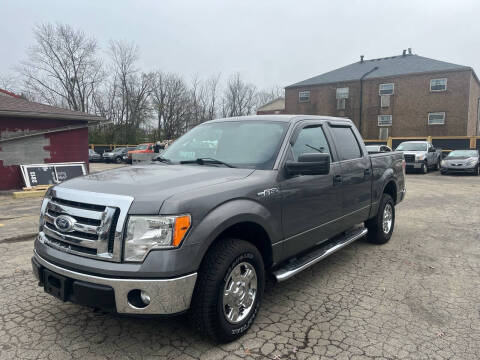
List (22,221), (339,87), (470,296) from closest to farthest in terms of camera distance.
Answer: (470,296) < (22,221) < (339,87)

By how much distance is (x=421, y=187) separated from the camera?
1293 centimetres

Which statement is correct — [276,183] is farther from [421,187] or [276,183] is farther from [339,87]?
[339,87]

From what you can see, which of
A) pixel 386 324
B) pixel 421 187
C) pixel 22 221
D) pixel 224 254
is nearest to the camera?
pixel 224 254

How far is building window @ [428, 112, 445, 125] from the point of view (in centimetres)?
3057

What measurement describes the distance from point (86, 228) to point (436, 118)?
34.6 metres

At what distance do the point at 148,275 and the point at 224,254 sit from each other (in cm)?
60

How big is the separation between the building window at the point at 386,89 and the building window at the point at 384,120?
87.1 inches

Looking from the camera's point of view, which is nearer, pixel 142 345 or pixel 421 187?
pixel 142 345

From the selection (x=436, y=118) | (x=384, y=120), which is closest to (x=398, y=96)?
(x=384, y=120)

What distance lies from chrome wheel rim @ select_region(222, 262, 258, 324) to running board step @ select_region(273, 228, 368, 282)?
0.99ft

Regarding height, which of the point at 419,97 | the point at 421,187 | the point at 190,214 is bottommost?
the point at 421,187

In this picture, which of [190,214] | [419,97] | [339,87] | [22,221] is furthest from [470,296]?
[339,87]

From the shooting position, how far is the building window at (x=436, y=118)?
30.6 metres

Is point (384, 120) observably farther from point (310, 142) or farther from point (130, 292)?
point (130, 292)
